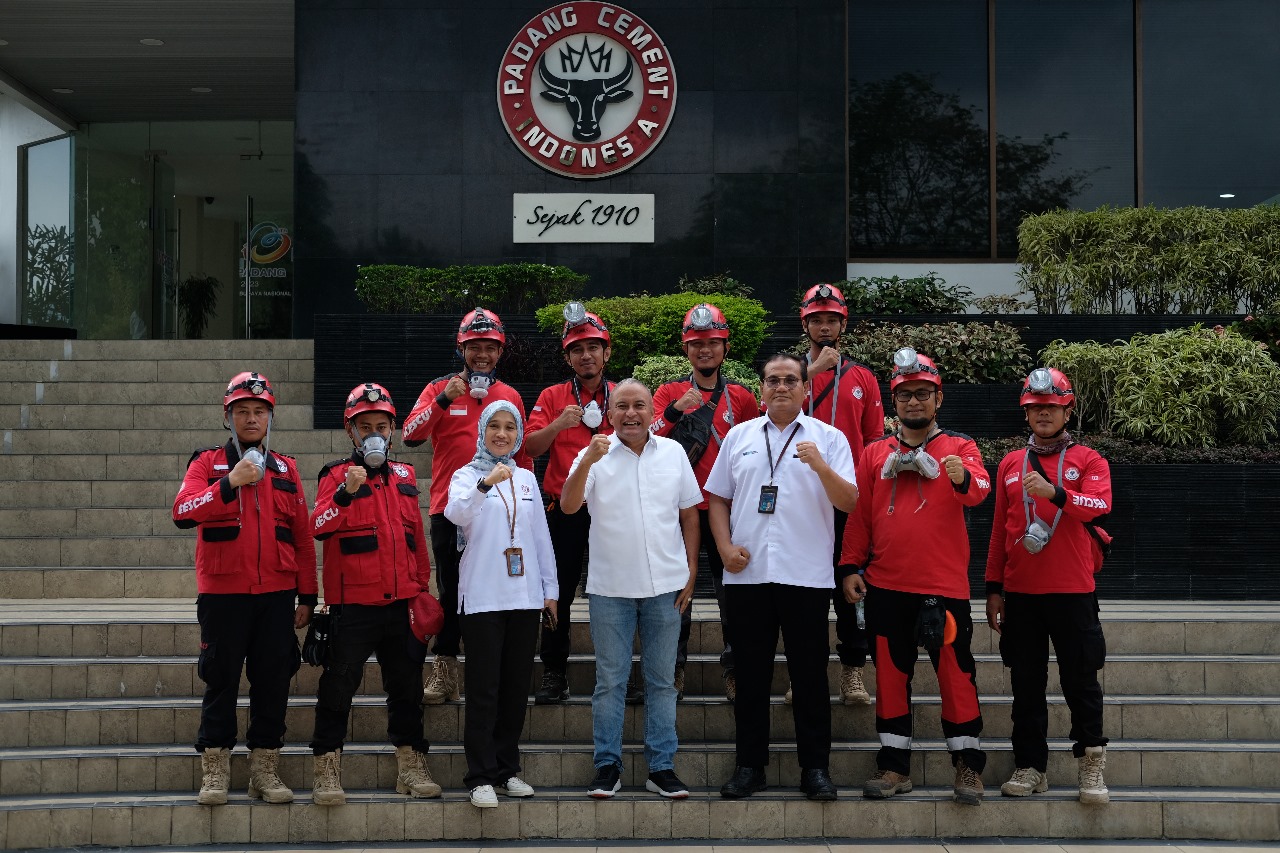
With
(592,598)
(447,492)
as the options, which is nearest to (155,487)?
(447,492)

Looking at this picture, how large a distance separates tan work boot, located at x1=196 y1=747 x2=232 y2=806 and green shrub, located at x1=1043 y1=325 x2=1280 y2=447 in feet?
22.2

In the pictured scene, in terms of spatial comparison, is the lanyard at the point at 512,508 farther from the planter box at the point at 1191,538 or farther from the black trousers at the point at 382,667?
the planter box at the point at 1191,538

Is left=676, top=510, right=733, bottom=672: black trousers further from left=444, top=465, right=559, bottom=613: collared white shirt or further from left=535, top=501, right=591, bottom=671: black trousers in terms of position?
left=444, top=465, right=559, bottom=613: collared white shirt

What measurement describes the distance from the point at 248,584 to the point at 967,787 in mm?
3440

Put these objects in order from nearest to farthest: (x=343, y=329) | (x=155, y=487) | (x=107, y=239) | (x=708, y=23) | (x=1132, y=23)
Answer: (x=155, y=487), (x=343, y=329), (x=708, y=23), (x=1132, y=23), (x=107, y=239)

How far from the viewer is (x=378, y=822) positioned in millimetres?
5789

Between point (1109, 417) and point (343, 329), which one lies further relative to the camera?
point (343, 329)

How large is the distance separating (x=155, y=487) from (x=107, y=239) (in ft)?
33.6

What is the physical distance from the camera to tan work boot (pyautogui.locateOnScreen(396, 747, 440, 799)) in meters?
5.84

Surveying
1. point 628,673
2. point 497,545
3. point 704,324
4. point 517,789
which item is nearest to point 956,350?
point 704,324

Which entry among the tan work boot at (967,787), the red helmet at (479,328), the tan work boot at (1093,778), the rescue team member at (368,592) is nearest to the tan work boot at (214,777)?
the rescue team member at (368,592)

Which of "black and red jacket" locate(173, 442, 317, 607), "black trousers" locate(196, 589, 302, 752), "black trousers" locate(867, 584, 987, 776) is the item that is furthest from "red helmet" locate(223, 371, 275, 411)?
"black trousers" locate(867, 584, 987, 776)

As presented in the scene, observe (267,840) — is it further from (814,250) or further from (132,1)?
(132,1)

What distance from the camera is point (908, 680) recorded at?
5.82 metres
